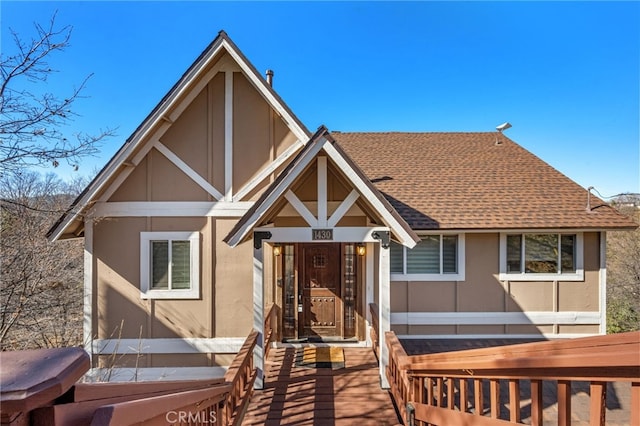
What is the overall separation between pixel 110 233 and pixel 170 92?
331 cm

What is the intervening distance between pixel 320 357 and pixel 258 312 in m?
2.06

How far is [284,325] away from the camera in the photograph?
23.7ft

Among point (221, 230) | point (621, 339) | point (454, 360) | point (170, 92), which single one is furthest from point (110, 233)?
point (621, 339)

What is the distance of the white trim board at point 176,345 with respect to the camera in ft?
21.4

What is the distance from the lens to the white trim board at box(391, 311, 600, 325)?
7.62 meters

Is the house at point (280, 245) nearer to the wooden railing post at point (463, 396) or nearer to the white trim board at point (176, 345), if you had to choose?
the white trim board at point (176, 345)

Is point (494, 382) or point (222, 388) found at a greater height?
point (494, 382)

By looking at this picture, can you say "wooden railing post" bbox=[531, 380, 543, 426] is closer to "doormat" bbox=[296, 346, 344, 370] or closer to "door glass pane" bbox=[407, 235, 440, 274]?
"doormat" bbox=[296, 346, 344, 370]

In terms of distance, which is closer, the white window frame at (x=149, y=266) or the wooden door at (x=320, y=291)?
the white window frame at (x=149, y=266)

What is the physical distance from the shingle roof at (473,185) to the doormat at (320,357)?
11.7 ft

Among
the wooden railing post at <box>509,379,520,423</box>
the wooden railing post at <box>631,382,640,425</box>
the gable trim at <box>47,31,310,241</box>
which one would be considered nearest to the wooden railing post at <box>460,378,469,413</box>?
the wooden railing post at <box>509,379,520,423</box>

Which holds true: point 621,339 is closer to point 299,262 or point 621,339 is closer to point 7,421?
point 7,421

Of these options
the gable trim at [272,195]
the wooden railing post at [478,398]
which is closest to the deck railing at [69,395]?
the wooden railing post at [478,398]

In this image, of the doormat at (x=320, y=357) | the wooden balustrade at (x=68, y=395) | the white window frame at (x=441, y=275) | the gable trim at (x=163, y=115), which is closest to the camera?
the wooden balustrade at (x=68, y=395)
